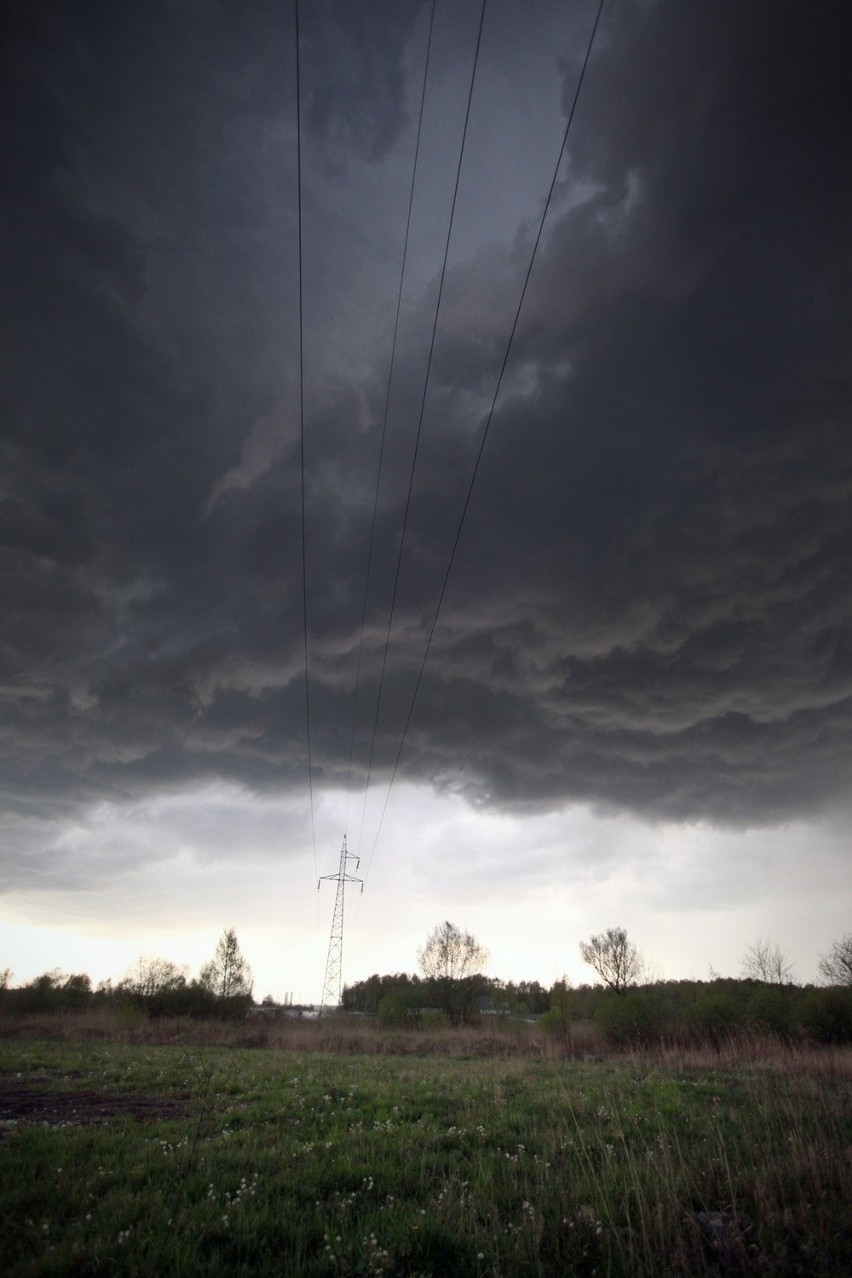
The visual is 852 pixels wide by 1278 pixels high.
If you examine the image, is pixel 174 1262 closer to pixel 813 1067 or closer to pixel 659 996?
pixel 813 1067

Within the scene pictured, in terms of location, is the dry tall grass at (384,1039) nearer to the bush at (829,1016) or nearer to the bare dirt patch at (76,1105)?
the bush at (829,1016)

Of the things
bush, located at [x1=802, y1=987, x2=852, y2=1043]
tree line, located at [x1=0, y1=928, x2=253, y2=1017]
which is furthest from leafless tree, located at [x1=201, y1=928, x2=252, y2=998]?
bush, located at [x1=802, y1=987, x2=852, y2=1043]

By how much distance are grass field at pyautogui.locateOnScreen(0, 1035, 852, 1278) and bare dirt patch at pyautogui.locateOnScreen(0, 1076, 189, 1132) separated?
0.31 feet

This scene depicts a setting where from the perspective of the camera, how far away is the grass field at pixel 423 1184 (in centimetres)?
486

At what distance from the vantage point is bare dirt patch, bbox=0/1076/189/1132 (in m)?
10.2

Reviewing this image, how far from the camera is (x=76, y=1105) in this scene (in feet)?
38.0

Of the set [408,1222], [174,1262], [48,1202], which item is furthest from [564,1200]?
[48,1202]

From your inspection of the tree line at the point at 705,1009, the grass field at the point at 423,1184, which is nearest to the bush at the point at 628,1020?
the tree line at the point at 705,1009

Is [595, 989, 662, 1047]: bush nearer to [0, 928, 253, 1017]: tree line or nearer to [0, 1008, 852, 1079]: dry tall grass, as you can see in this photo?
[0, 1008, 852, 1079]: dry tall grass

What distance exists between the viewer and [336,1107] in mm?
11836

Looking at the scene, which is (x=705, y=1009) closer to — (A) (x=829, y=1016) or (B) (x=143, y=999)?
(A) (x=829, y=1016)

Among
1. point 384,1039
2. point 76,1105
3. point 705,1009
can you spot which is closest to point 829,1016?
point 705,1009

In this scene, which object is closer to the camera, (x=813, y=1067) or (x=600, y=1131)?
(x=600, y=1131)

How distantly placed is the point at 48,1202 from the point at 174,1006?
5476cm
